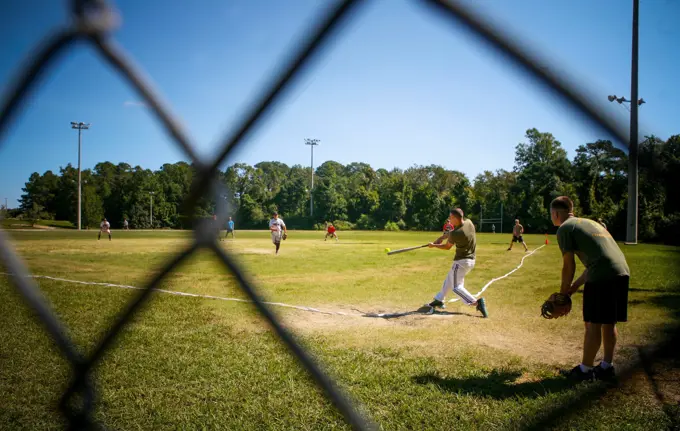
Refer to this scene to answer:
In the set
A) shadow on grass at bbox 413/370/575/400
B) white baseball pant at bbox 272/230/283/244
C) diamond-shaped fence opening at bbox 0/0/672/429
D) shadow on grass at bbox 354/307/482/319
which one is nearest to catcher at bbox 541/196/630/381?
shadow on grass at bbox 413/370/575/400

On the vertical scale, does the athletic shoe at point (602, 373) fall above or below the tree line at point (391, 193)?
below

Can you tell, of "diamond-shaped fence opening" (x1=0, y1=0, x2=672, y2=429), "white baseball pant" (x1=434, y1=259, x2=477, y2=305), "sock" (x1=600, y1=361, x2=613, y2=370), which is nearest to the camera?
"diamond-shaped fence opening" (x1=0, y1=0, x2=672, y2=429)

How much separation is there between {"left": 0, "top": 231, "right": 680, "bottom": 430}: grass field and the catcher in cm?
39

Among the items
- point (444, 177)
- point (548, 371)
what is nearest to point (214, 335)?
point (548, 371)

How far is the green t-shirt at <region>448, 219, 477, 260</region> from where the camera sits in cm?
649

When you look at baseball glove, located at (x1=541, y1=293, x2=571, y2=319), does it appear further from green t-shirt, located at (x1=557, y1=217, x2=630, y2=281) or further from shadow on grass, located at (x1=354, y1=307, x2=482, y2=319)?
shadow on grass, located at (x1=354, y1=307, x2=482, y2=319)

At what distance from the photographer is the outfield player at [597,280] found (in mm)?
3391

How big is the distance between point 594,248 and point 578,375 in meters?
1.22

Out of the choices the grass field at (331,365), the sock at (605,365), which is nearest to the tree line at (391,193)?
the grass field at (331,365)

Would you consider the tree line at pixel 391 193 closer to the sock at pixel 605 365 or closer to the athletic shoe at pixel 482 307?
the sock at pixel 605 365

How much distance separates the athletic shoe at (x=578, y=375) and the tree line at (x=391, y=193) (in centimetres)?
129

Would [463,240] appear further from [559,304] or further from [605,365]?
[559,304]

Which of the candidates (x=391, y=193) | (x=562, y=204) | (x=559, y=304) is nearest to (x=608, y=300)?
(x=559, y=304)

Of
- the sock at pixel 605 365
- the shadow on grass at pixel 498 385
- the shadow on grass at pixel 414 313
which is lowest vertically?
the shadow on grass at pixel 414 313
